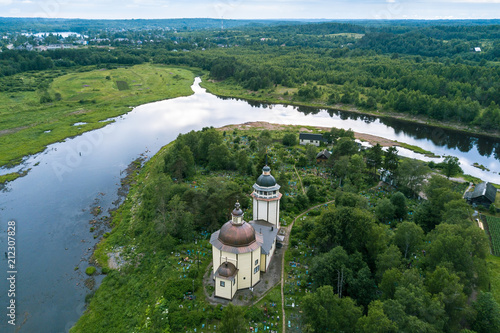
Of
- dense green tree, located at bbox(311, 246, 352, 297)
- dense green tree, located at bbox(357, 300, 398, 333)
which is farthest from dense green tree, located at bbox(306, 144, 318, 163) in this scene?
dense green tree, located at bbox(357, 300, 398, 333)

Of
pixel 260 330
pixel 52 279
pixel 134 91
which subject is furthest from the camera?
pixel 134 91

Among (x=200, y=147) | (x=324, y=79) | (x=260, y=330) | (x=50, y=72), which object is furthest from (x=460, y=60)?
(x=50, y=72)

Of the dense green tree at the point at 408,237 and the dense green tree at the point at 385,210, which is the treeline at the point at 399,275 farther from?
the dense green tree at the point at 385,210

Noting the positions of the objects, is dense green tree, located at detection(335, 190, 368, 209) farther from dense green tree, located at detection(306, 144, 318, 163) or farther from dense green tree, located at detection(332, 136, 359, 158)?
dense green tree, located at detection(306, 144, 318, 163)

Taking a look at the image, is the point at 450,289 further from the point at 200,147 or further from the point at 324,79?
the point at 324,79

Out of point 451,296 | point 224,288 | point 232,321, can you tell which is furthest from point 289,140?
point 232,321

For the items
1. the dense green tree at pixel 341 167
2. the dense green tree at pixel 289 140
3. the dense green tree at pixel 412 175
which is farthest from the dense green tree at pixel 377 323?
the dense green tree at pixel 289 140
